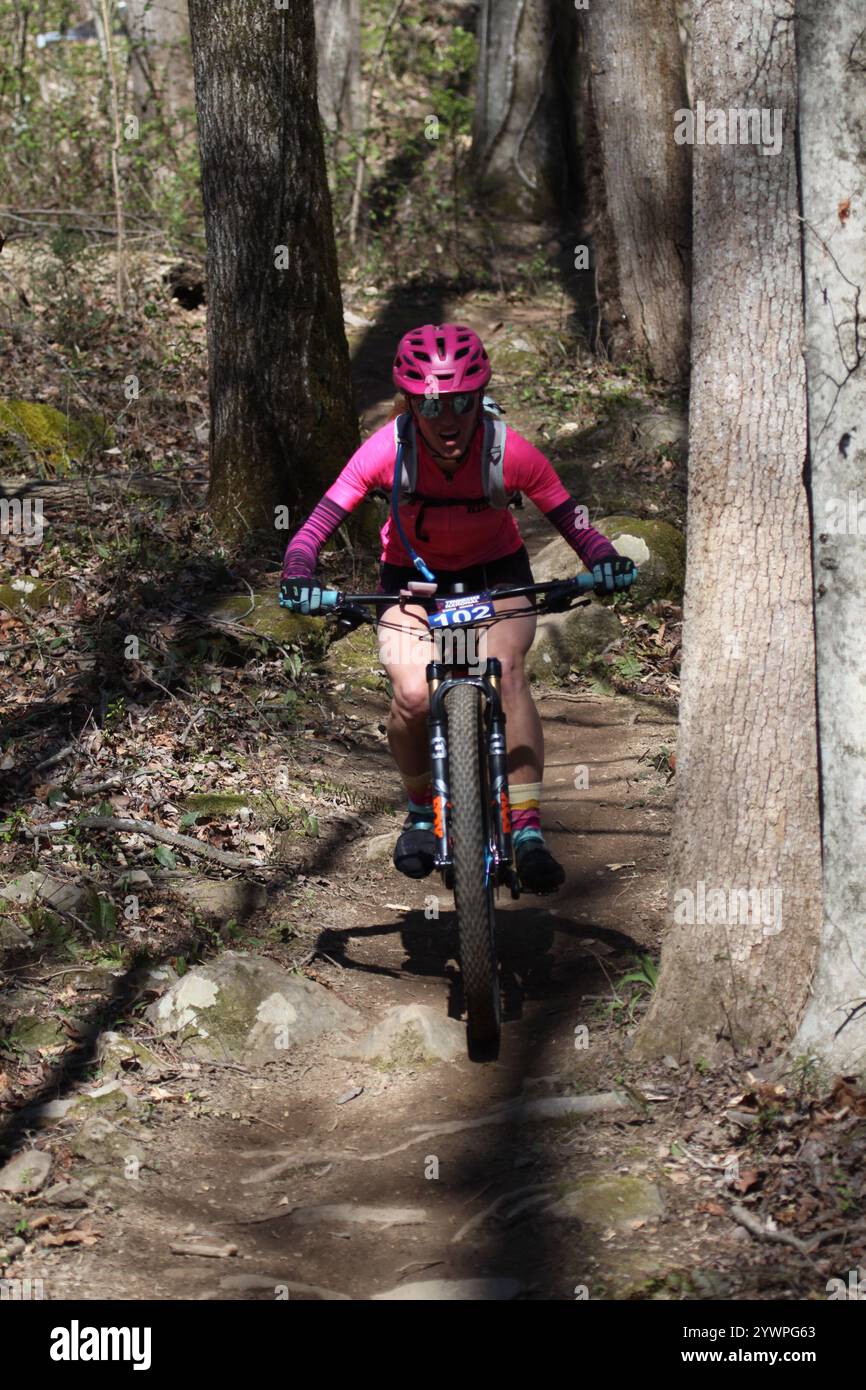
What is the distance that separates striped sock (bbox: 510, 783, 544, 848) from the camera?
5098 millimetres

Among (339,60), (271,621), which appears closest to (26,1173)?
(271,621)

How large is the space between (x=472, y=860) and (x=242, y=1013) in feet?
3.71

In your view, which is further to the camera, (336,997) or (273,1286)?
(336,997)

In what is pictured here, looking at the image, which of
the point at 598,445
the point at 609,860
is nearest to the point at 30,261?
the point at 598,445

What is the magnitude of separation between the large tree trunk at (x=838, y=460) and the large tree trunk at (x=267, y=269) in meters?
5.23

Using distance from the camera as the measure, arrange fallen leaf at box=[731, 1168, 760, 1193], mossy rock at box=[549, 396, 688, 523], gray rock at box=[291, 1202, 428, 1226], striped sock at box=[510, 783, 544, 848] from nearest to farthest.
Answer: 1. fallen leaf at box=[731, 1168, 760, 1193]
2. gray rock at box=[291, 1202, 428, 1226]
3. striped sock at box=[510, 783, 544, 848]
4. mossy rock at box=[549, 396, 688, 523]

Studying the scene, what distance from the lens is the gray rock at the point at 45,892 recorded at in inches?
221

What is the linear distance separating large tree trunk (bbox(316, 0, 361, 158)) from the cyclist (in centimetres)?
1314

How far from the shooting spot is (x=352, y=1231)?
4.00 m

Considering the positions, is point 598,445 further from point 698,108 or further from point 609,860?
point 698,108

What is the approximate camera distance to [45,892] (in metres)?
5.66

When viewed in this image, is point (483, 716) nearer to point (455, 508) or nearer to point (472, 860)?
point (472, 860)

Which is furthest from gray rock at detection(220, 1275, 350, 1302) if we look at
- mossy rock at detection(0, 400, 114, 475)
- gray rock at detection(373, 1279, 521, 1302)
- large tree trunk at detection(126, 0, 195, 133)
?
large tree trunk at detection(126, 0, 195, 133)

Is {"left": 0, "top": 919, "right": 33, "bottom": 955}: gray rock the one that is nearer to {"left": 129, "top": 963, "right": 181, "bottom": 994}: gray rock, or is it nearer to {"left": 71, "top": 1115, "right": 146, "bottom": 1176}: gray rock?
{"left": 129, "top": 963, "right": 181, "bottom": 994}: gray rock
